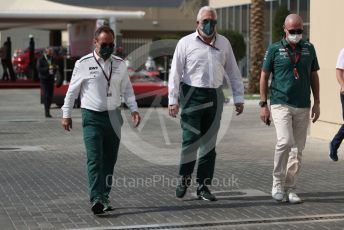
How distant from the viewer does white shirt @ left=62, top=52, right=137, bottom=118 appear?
317 inches

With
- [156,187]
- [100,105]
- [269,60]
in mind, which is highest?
[269,60]

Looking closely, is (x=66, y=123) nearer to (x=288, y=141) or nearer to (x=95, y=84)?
(x=95, y=84)

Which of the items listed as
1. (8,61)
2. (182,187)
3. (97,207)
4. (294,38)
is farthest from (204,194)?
(8,61)

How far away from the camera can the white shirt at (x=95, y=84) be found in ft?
26.5

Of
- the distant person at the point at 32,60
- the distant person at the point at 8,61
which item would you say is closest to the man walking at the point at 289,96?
the distant person at the point at 8,61

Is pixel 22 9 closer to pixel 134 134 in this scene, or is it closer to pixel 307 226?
pixel 134 134

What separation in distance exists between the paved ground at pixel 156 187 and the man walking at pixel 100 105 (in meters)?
0.40

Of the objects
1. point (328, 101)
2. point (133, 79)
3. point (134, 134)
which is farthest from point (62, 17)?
point (328, 101)

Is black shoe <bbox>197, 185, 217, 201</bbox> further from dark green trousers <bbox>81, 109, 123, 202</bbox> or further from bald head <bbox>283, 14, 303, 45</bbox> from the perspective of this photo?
bald head <bbox>283, 14, 303, 45</bbox>

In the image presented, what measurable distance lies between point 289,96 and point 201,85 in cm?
93

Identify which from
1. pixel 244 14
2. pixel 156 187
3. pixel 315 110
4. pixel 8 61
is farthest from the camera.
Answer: pixel 244 14

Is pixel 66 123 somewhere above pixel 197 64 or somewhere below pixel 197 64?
below

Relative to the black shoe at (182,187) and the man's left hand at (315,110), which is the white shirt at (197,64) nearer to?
the black shoe at (182,187)

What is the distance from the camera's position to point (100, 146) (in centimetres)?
807
